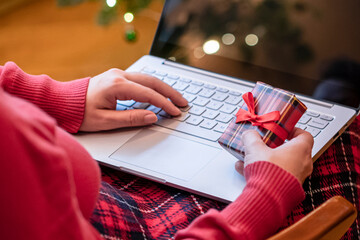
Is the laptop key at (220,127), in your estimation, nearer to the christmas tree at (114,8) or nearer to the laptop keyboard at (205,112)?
the laptop keyboard at (205,112)

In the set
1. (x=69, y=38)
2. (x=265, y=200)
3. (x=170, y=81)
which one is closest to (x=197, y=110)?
(x=170, y=81)

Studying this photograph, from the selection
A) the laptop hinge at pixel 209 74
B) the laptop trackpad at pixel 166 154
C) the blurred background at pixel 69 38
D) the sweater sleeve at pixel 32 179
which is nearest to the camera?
the sweater sleeve at pixel 32 179

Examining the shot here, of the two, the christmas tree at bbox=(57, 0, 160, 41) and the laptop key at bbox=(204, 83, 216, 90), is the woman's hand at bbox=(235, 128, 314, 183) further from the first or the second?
the christmas tree at bbox=(57, 0, 160, 41)

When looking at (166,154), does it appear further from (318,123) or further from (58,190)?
(58,190)

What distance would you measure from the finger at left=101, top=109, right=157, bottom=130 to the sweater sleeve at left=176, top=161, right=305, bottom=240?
0.87ft

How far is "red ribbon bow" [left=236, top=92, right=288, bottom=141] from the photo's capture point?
66cm

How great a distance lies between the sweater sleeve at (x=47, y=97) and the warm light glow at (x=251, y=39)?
1.25 feet

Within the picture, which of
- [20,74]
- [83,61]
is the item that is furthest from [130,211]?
[83,61]

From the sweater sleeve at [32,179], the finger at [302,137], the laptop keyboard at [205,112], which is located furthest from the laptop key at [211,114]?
the sweater sleeve at [32,179]

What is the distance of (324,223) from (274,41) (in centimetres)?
50

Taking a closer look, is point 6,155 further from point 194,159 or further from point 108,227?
point 194,159

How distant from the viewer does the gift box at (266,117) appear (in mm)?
661

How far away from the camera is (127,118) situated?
0.79m

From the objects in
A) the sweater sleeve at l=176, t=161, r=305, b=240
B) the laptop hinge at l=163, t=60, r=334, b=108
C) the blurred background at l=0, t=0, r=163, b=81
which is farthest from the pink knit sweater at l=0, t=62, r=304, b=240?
the blurred background at l=0, t=0, r=163, b=81
